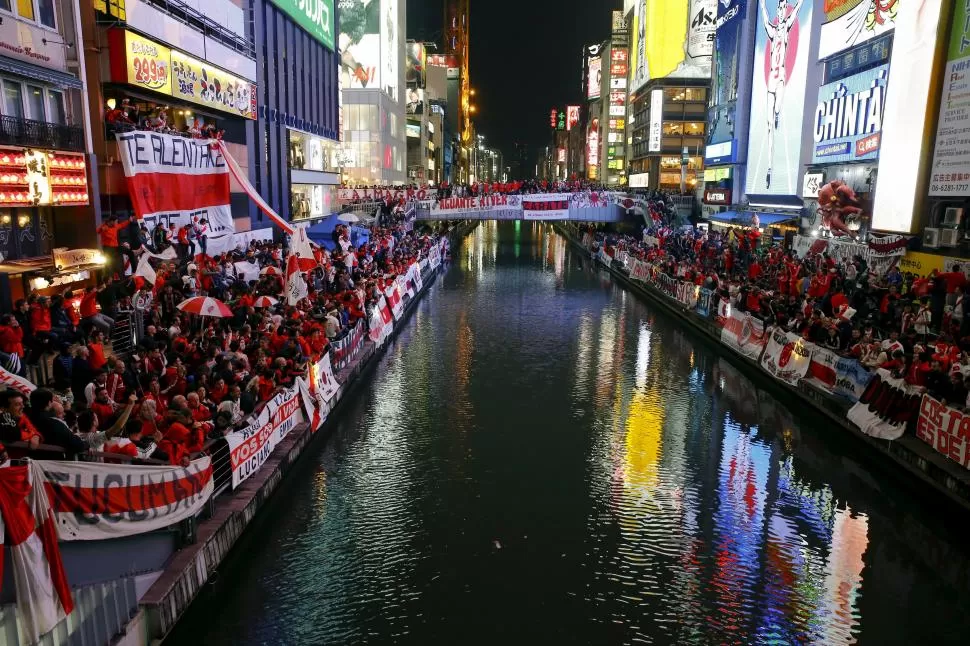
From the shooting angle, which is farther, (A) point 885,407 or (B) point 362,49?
(B) point 362,49

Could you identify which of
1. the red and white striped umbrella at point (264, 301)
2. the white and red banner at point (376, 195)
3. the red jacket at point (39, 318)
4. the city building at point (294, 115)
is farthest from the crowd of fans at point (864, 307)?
the white and red banner at point (376, 195)

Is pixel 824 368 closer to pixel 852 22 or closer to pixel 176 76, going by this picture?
pixel 176 76

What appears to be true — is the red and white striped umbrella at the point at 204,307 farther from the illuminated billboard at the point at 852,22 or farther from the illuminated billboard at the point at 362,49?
the illuminated billboard at the point at 362,49

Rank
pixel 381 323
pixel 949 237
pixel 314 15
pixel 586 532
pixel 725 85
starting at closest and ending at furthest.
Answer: pixel 586 532 → pixel 949 237 → pixel 381 323 → pixel 314 15 → pixel 725 85

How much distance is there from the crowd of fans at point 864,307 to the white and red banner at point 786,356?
0.36m

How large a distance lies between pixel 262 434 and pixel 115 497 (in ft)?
15.2

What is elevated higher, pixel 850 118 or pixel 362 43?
pixel 362 43

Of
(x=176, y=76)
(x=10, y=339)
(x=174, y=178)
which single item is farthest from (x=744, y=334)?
(x=176, y=76)

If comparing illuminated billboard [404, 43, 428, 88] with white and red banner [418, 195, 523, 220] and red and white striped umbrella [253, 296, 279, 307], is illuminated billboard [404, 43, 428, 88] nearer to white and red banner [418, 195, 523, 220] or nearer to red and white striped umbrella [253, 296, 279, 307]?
white and red banner [418, 195, 523, 220]

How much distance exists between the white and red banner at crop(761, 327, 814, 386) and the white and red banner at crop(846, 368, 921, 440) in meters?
3.37

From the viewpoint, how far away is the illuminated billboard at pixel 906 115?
26250 millimetres

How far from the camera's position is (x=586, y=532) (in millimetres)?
12336

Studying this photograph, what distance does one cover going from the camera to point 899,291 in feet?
82.6

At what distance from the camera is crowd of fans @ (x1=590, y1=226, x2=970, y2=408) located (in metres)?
15.0
